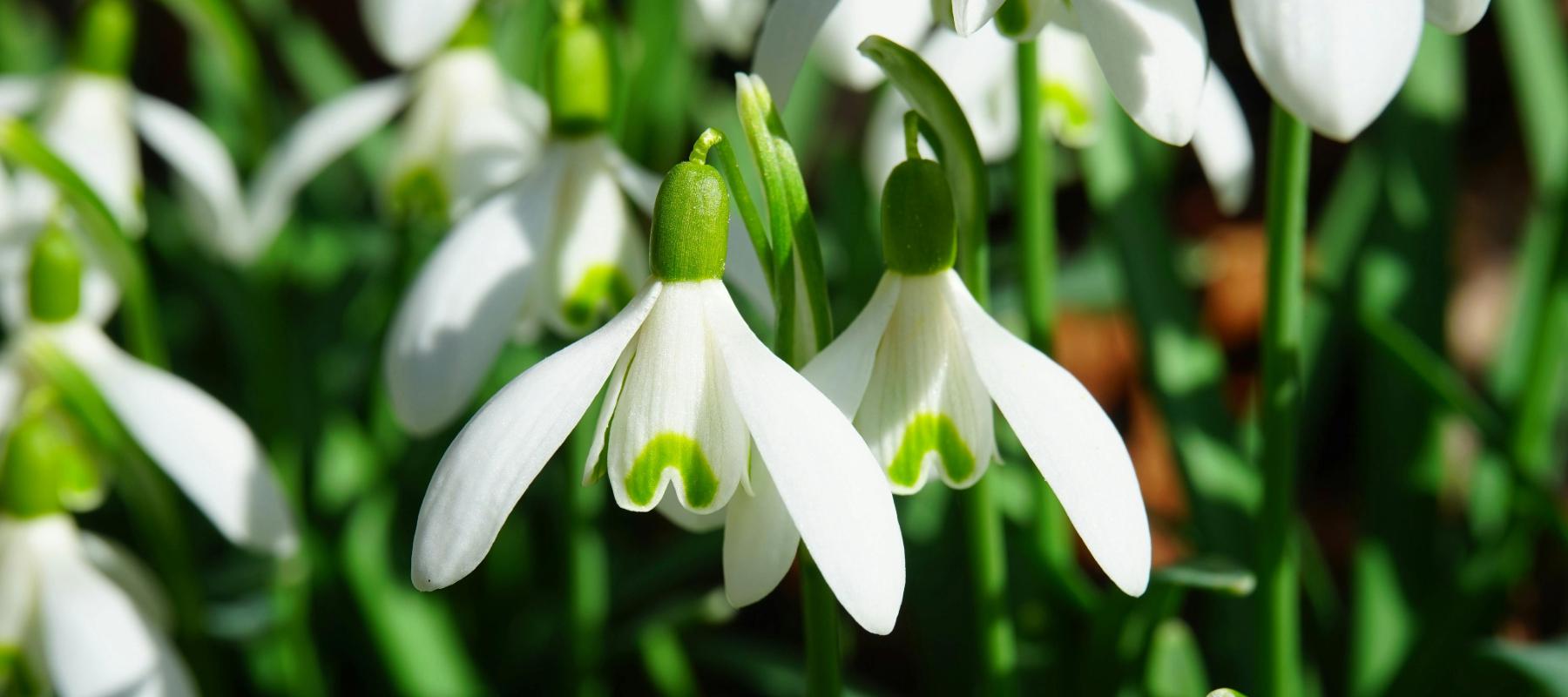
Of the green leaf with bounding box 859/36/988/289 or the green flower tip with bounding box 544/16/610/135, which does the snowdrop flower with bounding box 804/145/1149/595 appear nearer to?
the green leaf with bounding box 859/36/988/289

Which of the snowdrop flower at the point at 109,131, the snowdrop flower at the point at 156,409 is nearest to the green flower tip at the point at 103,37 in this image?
the snowdrop flower at the point at 109,131

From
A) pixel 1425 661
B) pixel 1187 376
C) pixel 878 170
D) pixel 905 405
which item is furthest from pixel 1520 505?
pixel 905 405

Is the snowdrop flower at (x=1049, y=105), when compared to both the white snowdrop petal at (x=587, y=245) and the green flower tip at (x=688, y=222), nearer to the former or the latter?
the white snowdrop petal at (x=587, y=245)

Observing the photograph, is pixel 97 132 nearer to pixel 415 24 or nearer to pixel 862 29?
pixel 415 24

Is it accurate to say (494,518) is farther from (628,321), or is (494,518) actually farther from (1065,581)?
(1065,581)

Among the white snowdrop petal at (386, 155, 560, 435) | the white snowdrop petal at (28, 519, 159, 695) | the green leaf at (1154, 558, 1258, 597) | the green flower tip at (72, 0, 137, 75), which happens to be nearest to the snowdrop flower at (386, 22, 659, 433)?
the white snowdrop petal at (386, 155, 560, 435)
